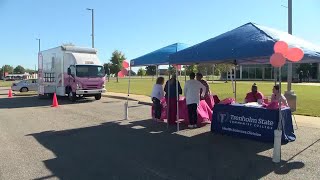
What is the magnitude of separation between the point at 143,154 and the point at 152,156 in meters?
0.30

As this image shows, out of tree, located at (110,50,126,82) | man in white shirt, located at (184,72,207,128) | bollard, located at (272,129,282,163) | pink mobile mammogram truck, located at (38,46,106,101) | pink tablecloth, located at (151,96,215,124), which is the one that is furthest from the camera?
tree, located at (110,50,126,82)

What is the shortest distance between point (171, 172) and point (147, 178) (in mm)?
587

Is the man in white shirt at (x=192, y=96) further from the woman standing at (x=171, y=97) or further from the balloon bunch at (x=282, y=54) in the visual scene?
the balloon bunch at (x=282, y=54)

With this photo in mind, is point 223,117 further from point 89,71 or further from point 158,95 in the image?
point 89,71

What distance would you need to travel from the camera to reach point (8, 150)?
9266 millimetres

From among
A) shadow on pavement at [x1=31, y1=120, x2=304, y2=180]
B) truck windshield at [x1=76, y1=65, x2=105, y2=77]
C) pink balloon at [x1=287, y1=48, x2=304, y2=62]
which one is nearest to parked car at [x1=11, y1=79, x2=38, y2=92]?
truck windshield at [x1=76, y1=65, x2=105, y2=77]

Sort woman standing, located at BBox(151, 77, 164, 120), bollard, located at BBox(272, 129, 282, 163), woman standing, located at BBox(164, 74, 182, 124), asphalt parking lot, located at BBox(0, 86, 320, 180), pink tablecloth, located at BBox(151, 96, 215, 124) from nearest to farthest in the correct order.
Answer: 1. asphalt parking lot, located at BBox(0, 86, 320, 180)
2. bollard, located at BBox(272, 129, 282, 163)
3. woman standing, located at BBox(164, 74, 182, 124)
4. pink tablecloth, located at BBox(151, 96, 215, 124)
5. woman standing, located at BBox(151, 77, 164, 120)

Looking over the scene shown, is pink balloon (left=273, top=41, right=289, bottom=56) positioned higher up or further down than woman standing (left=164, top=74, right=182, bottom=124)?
higher up

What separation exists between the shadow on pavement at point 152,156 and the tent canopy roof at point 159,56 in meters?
2.93

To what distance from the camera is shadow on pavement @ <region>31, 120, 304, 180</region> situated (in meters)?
6.99

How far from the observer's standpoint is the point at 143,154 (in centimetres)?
859

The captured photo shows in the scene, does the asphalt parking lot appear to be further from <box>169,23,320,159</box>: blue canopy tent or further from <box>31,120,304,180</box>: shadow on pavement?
<box>169,23,320,159</box>: blue canopy tent

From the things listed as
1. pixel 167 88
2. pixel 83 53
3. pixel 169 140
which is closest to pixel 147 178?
pixel 169 140

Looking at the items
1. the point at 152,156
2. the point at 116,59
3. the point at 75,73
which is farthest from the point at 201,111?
the point at 116,59
